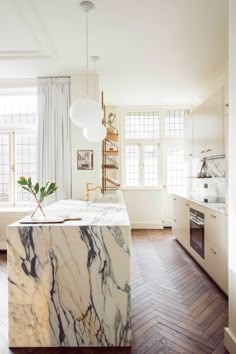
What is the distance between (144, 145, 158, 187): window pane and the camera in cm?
611

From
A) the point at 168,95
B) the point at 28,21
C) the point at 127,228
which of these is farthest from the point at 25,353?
the point at 168,95

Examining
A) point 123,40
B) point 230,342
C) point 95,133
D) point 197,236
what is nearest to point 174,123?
point 197,236

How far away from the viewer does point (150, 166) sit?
6.11 meters

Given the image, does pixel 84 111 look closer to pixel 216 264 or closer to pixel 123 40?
pixel 123 40

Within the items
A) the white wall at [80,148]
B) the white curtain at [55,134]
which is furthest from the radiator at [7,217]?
the white wall at [80,148]

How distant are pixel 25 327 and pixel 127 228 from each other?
108 cm

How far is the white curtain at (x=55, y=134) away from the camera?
13.5 feet

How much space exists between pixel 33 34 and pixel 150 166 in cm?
389

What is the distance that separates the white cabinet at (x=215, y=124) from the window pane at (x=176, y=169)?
85.3 inches

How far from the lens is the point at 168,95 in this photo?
17.1ft

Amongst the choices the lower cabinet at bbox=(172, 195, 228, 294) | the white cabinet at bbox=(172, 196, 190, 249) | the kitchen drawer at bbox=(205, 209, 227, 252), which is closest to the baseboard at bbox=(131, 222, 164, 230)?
the white cabinet at bbox=(172, 196, 190, 249)

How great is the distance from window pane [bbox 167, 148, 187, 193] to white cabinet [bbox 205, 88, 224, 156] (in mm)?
2165

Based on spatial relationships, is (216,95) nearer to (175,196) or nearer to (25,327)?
(175,196)

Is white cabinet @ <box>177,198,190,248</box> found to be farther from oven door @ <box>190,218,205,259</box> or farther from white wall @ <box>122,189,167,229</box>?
white wall @ <box>122,189,167,229</box>
